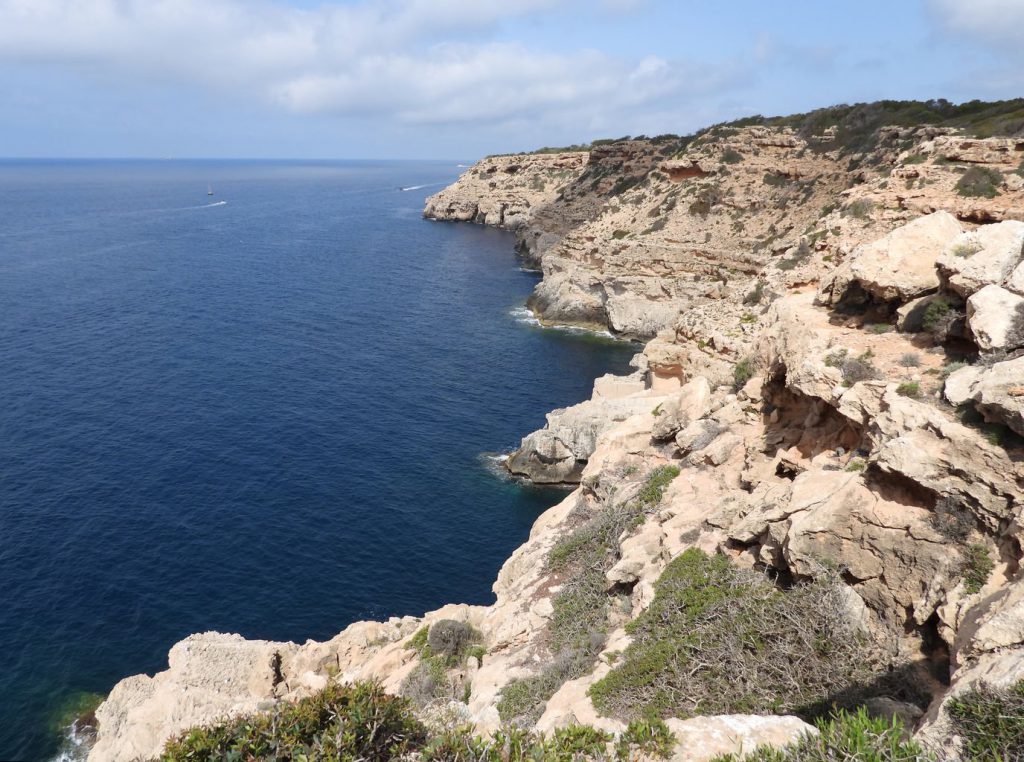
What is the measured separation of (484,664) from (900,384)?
1362 cm

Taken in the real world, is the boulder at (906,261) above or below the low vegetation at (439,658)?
above

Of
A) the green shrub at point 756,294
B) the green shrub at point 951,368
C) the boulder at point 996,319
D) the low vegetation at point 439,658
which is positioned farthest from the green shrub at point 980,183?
the low vegetation at point 439,658

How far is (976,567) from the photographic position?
12.6m

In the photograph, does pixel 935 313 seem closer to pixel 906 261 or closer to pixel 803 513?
pixel 906 261

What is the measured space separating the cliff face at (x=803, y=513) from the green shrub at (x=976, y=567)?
5 cm

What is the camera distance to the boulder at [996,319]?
50.1 feet

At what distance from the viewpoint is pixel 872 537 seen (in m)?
14.0

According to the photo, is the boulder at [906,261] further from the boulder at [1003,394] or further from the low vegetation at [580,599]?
the low vegetation at [580,599]

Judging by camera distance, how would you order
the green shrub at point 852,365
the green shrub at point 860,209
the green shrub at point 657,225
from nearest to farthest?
the green shrub at point 852,365 → the green shrub at point 860,209 → the green shrub at point 657,225

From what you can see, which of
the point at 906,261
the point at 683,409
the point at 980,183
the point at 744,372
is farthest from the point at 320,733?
the point at 980,183

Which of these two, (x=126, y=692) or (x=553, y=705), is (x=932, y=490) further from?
(x=126, y=692)

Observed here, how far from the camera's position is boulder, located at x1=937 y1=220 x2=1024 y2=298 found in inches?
675

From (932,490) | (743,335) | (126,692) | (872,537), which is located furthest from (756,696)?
(126,692)

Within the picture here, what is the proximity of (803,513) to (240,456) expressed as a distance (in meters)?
42.9
